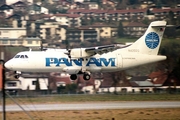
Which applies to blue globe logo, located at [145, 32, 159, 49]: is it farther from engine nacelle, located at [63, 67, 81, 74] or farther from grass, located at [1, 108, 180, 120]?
grass, located at [1, 108, 180, 120]

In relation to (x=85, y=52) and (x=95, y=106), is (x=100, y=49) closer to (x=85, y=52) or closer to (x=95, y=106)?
(x=85, y=52)

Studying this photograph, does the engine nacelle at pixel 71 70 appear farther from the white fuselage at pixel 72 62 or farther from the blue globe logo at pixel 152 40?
the blue globe logo at pixel 152 40

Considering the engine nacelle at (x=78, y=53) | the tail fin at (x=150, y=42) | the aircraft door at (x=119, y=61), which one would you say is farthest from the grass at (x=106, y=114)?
the tail fin at (x=150, y=42)

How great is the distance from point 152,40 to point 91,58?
4588 mm

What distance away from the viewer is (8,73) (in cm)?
4684

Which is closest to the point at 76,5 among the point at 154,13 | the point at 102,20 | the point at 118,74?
the point at 102,20

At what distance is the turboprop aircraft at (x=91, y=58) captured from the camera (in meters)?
35.8

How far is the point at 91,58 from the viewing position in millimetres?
36969

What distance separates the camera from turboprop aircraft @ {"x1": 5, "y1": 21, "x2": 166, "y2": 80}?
35.8 m

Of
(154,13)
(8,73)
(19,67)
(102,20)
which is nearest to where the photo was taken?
(19,67)

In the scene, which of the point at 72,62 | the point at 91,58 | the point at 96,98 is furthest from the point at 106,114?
the point at 91,58

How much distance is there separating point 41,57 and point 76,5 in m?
76.9

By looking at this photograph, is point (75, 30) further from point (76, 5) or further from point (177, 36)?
point (76, 5)

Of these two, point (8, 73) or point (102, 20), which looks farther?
point (102, 20)
